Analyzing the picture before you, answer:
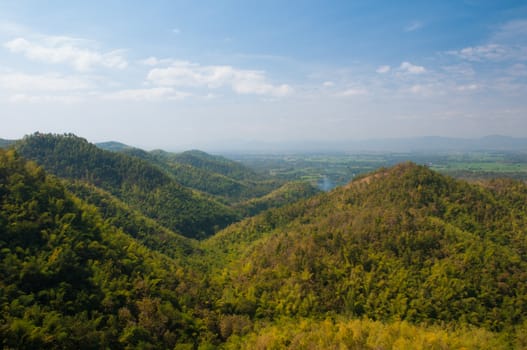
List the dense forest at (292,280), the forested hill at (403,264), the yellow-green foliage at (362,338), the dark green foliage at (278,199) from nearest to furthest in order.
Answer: the yellow-green foliage at (362,338), the dense forest at (292,280), the forested hill at (403,264), the dark green foliage at (278,199)

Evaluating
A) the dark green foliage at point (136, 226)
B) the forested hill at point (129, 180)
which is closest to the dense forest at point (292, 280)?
the dark green foliage at point (136, 226)

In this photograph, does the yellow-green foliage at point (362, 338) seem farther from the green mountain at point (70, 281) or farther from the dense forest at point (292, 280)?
the green mountain at point (70, 281)

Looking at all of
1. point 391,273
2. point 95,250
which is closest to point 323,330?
point 391,273

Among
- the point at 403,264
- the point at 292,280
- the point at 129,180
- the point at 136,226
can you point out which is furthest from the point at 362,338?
the point at 129,180

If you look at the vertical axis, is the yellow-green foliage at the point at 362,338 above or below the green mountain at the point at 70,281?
below

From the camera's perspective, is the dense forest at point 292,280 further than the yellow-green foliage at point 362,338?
Yes

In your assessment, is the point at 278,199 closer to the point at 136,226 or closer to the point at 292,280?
the point at 136,226
